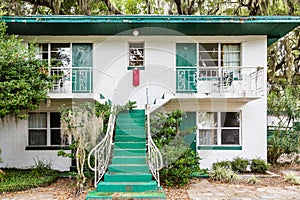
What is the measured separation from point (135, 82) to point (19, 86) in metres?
4.28

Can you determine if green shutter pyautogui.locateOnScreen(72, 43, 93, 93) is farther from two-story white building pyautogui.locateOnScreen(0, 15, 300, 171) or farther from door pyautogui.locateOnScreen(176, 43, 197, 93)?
door pyautogui.locateOnScreen(176, 43, 197, 93)

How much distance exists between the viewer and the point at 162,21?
10.6 meters

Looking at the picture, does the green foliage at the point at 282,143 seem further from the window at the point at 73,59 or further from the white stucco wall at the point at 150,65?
the window at the point at 73,59

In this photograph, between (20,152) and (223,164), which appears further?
(20,152)

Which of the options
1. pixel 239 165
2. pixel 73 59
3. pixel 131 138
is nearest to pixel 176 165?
pixel 131 138

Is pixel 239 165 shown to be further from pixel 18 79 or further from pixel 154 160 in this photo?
pixel 18 79

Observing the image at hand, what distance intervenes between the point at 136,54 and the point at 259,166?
19.9 feet

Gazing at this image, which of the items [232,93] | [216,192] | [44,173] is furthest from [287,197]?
[44,173]

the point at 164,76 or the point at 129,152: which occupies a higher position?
the point at 164,76

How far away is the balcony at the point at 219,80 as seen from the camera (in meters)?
11.2

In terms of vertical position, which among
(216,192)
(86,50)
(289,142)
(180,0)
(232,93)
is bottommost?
(216,192)

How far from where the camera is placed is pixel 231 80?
11.4 m

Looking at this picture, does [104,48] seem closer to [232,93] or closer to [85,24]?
[85,24]

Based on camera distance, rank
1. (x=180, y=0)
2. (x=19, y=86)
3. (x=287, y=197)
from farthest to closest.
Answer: (x=180, y=0), (x=19, y=86), (x=287, y=197)
